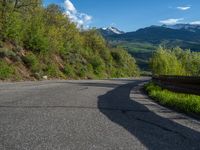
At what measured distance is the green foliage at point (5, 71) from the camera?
118 ft

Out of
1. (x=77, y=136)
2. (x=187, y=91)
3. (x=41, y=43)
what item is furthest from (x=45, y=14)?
(x=77, y=136)

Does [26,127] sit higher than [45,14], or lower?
lower

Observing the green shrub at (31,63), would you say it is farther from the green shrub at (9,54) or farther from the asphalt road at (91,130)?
the asphalt road at (91,130)

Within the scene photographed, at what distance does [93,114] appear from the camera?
11102 millimetres

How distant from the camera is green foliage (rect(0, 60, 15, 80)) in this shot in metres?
36.0

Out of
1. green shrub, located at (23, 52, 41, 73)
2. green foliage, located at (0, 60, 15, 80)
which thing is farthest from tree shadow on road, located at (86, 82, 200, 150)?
green shrub, located at (23, 52, 41, 73)

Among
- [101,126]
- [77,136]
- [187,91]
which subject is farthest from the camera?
[187,91]

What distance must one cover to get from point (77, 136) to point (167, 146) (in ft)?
5.29

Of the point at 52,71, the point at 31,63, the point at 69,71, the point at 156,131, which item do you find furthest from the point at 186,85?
the point at 69,71

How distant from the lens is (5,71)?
36875mm

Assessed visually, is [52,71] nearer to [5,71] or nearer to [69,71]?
[69,71]

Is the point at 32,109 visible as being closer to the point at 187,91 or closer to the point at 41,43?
the point at 187,91

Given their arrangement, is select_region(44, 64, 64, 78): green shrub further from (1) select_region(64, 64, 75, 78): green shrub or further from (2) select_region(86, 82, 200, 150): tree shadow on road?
(2) select_region(86, 82, 200, 150): tree shadow on road

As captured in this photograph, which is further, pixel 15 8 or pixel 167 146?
pixel 15 8
